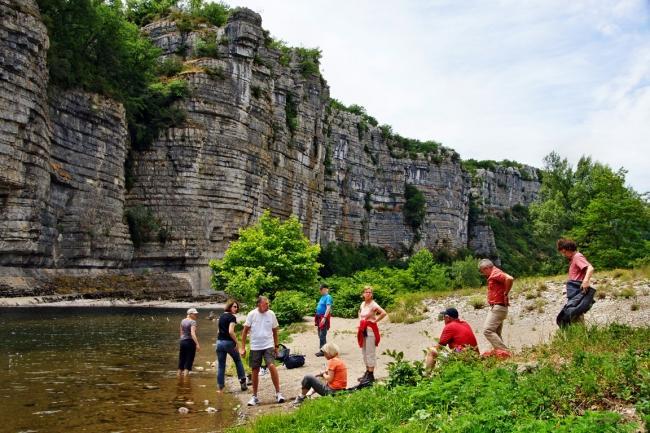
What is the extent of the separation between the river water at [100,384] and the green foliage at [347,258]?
5055 centimetres

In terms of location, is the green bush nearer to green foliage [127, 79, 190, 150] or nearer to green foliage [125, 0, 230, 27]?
green foliage [127, 79, 190, 150]

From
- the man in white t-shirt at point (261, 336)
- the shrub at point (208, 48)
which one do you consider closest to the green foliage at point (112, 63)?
the shrub at point (208, 48)

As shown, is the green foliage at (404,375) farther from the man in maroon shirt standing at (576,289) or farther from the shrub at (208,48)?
the shrub at (208,48)

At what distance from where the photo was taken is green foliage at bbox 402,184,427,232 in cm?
9431

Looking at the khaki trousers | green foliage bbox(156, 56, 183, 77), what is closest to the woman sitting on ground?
the khaki trousers

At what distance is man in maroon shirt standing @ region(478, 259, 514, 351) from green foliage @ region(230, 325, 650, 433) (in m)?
1.26

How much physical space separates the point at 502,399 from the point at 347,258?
72.3 meters

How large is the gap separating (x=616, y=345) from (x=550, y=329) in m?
7.88

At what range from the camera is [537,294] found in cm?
2112

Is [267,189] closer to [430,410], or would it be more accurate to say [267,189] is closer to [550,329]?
[550,329]

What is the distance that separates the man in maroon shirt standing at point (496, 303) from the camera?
9.90 m

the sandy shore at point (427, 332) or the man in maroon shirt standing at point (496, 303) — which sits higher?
the man in maroon shirt standing at point (496, 303)

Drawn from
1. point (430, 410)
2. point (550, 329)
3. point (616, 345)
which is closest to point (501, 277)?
point (616, 345)

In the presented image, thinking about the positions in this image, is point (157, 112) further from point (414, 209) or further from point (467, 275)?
point (414, 209)
